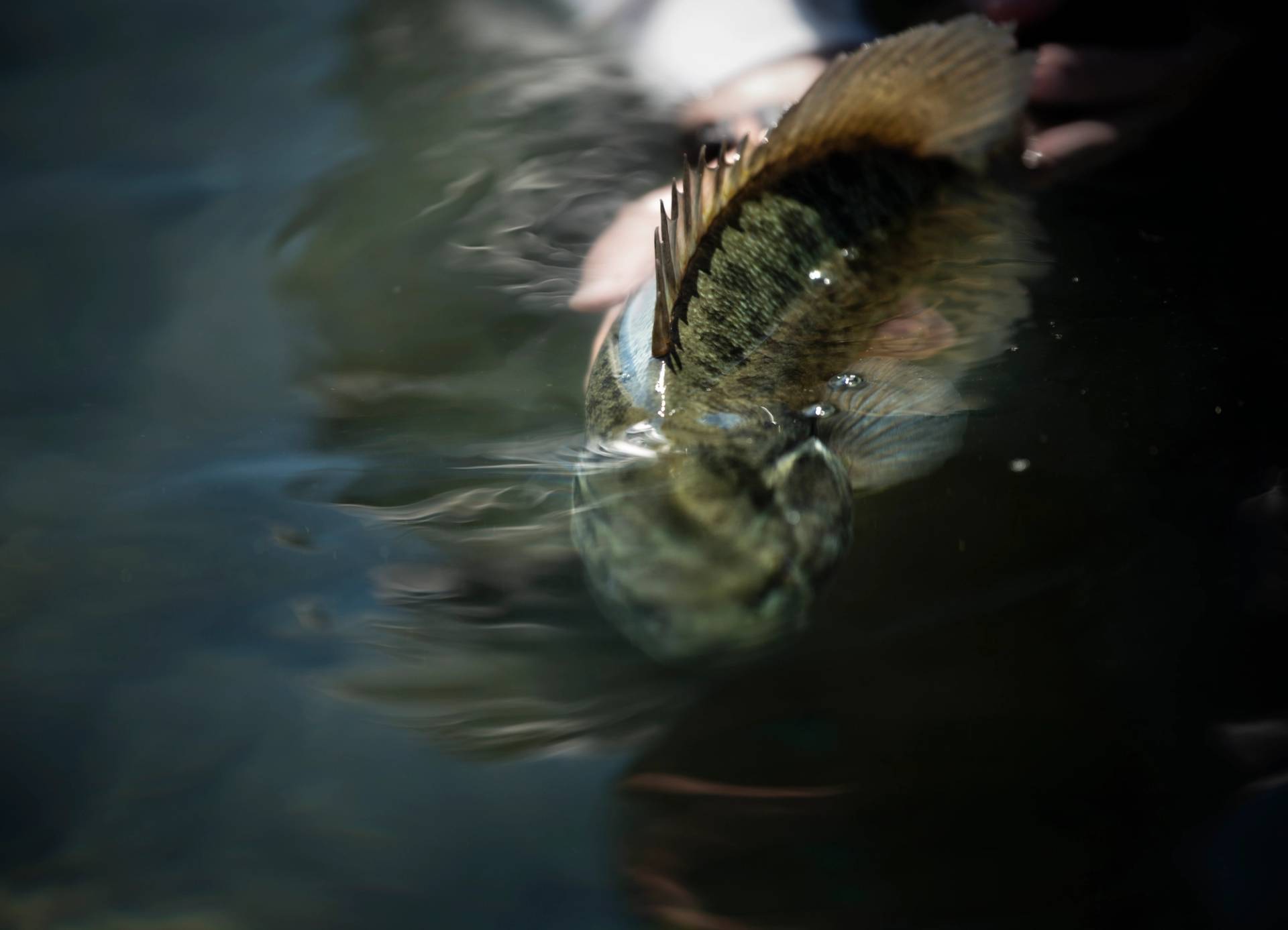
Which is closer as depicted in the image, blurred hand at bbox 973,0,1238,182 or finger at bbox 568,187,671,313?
finger at bbox 568,187,671,313

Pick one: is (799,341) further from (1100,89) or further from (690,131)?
(1100,89)

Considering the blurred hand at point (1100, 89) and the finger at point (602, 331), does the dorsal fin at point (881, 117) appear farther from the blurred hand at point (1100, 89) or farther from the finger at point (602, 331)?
the blurred hand at point (1100, 89)

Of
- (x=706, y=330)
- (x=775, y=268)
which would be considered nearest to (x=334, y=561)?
(x=706, y=330)

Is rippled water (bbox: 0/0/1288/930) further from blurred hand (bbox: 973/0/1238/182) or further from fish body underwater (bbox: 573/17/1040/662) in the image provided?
blurred hand (bbox: 973/0/1238/182)

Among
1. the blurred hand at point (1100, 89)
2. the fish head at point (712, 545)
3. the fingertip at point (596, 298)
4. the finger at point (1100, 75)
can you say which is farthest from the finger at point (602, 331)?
the finger at point (1100, 75)

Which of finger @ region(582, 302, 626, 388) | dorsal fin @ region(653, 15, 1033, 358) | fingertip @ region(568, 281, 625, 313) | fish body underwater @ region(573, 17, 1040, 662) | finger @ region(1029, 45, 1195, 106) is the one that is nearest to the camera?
fish body underwater @ region(573, 17, 1040, 662)

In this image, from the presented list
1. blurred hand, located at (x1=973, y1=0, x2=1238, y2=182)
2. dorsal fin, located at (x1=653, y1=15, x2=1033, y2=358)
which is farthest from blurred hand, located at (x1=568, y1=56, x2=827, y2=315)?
blurred hand, located at (x1=973, y1=0, x2=1238, y2=182)
